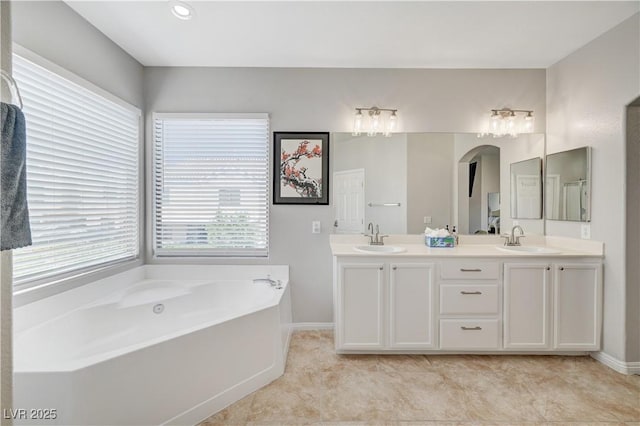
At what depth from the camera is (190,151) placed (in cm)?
284

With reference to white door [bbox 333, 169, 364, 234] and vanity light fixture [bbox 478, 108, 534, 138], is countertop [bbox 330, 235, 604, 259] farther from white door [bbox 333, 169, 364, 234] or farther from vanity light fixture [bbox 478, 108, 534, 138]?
vanity light fixture [bbox 478, 108, 534, 138]

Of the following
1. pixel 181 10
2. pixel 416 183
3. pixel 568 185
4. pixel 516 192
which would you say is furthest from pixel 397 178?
pixel 181 10

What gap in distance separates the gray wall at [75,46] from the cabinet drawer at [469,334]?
10.6ft

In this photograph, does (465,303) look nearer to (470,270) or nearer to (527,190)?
(470,270)

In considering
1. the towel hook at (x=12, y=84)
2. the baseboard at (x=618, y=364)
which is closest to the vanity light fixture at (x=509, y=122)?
the baseboard at (x=618, y=364)

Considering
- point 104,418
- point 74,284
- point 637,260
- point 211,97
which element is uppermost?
point 211,97

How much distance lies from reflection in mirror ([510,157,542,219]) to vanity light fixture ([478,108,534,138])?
1.02 feet

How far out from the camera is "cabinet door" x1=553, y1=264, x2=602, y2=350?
2.29m

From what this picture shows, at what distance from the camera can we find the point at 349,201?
2.84 meters

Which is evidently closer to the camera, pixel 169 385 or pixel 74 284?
pixel 169 385

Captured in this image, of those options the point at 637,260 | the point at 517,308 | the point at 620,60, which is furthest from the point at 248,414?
the point at 620,60

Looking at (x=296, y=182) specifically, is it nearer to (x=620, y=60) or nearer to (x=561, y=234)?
(x=561, y=234)

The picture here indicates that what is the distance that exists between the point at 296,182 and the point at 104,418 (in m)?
2.07

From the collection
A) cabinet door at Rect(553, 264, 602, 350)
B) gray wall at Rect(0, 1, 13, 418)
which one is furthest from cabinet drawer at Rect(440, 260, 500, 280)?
gray wall at Rect(0, 1, 13, 418)
